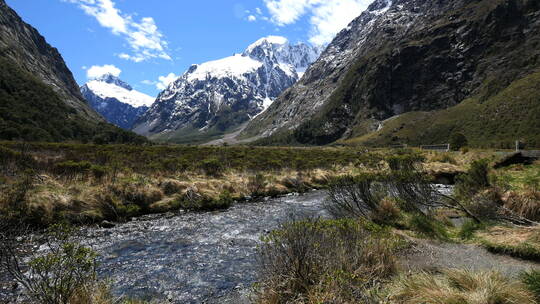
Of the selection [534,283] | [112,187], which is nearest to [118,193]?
[112,187]

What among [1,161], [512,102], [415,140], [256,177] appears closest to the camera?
[1,161]

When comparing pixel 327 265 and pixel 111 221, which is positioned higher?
pixel 327 265

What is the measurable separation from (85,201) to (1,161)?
803 centimetres

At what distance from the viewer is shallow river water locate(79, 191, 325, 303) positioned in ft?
35.9

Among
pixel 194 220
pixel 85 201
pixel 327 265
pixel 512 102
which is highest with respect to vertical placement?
pixel 512 102

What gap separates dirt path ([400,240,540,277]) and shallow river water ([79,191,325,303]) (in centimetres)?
518

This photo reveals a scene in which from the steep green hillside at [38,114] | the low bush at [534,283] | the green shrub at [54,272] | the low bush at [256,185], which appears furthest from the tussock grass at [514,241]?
the steep green hillside at [38,114]

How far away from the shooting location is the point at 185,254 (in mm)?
14695

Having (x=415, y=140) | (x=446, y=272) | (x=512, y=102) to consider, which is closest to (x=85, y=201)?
(x=446, y=272)

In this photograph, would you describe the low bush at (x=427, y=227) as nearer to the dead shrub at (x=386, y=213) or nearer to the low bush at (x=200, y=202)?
the dead shrub at (x=386, y=213)

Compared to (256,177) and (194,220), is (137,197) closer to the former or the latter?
(194,220)

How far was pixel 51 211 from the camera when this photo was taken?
1844 centimetres

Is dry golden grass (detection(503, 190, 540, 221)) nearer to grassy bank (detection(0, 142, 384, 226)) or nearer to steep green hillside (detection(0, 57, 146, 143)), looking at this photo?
grassy bank (detection(0, 142, 384, 226))

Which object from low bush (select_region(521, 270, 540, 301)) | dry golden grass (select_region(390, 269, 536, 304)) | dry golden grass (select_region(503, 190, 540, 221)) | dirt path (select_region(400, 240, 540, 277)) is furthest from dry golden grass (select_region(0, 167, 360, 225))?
low bush (select_region(521, 270, 540, 301))
